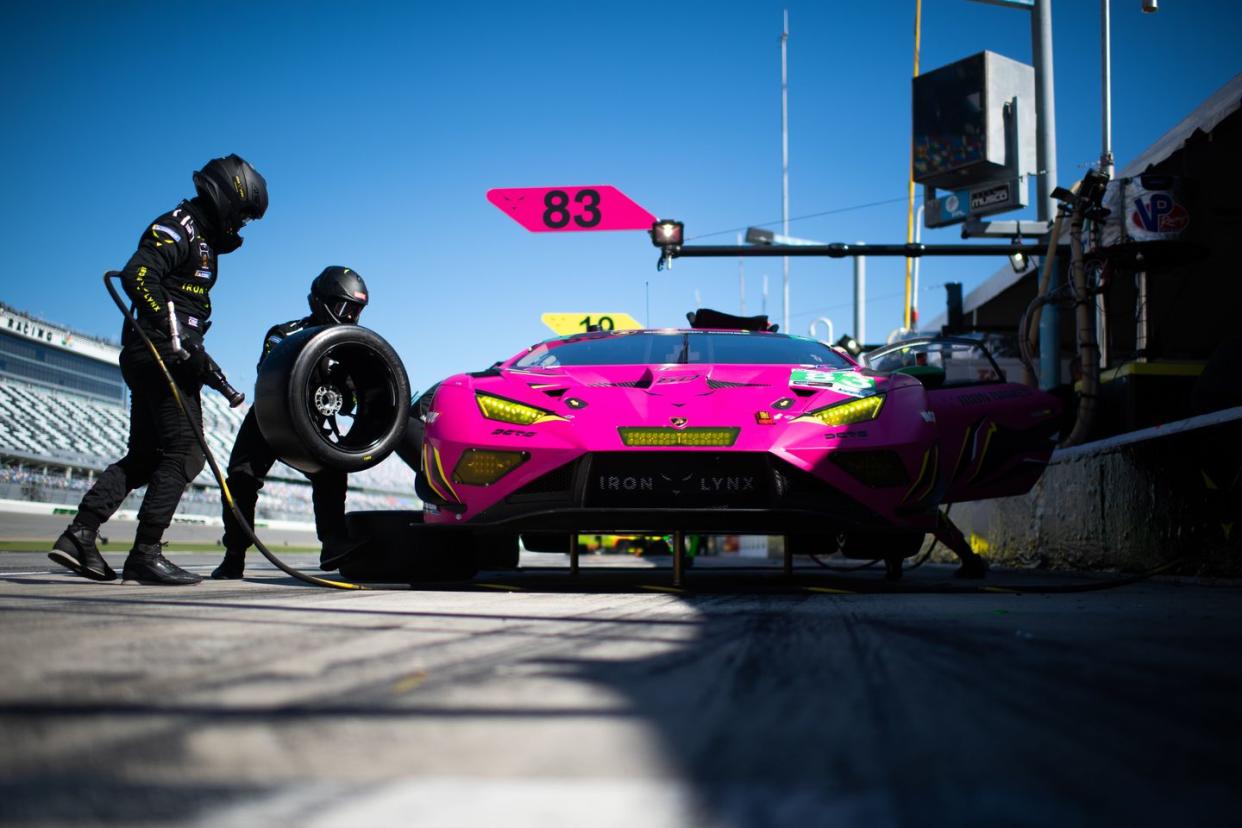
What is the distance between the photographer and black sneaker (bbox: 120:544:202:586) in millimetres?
4945

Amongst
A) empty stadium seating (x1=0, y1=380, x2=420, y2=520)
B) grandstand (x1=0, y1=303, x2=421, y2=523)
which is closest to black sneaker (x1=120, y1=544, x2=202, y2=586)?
empty stadium seating (x1=0, y1=380, x2=420, y2=520)

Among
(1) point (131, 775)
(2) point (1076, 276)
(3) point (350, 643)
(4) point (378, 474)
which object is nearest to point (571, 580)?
(3) point (350, 643)

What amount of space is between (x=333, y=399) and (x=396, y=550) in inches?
32.2

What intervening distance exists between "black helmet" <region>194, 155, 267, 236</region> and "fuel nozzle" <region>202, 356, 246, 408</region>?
0.74 meters

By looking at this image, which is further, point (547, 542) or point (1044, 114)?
point (1044, 114)

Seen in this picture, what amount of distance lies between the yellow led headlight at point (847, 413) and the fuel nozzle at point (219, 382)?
107 inches

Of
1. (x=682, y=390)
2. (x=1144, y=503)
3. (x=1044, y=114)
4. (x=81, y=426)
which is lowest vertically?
(x=1144, y=503)

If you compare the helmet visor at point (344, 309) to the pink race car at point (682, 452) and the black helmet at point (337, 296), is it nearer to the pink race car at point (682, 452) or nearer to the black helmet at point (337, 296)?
the black helmet at point (337, 296)

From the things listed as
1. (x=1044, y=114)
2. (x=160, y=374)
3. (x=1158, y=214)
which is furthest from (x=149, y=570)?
(x=1044, y=114)

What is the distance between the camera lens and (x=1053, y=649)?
2.34 metres

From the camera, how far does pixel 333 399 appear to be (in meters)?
5.43

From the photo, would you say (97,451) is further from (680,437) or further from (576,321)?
(680,437)

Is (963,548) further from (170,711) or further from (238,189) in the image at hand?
(170,711)

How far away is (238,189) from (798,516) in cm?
324
